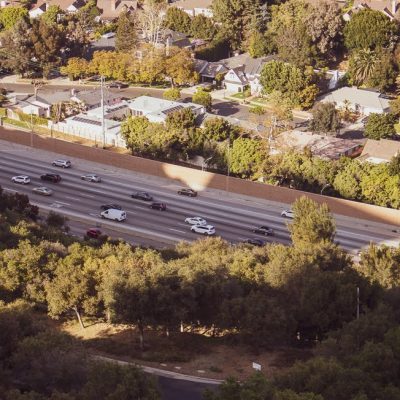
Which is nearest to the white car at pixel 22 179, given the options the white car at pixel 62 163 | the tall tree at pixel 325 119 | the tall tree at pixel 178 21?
the white car at pixel 62 163

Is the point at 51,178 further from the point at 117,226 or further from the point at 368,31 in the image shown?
the point at 368,31

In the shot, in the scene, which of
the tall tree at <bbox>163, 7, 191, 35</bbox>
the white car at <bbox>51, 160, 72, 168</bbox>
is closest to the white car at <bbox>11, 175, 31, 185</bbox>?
the white car at <bbox>51, 160, 72, 168</bbox>

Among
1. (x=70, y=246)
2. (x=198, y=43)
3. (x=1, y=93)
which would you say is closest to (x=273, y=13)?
(x=198, y=43)

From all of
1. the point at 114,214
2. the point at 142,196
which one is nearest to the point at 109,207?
the point at 114,214

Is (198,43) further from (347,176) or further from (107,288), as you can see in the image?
(107,288)

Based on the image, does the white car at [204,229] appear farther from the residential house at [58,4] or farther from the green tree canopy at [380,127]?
the residential house at [58,4]

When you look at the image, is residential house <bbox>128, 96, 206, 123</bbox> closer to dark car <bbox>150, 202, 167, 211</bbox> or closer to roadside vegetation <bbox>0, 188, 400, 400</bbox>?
dark car <bbox>150, 202, 167, 211</bbox>
